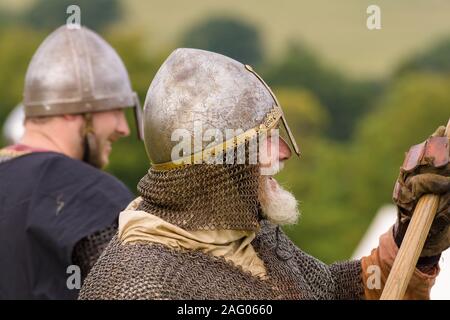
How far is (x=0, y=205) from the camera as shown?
7.10m

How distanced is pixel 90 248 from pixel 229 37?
295 feet

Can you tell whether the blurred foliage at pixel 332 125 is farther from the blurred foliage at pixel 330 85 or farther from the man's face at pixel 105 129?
the man's face at pixel 105 129

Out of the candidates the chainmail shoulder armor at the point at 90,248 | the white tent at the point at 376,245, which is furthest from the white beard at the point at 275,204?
the chainmail shoulder armor at the point at 90,248

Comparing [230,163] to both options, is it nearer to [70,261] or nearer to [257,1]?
[70,261]

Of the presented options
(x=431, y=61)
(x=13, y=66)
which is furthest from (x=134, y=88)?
(x=431, y=61)

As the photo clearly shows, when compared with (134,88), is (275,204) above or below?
above

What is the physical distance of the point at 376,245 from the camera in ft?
31.8

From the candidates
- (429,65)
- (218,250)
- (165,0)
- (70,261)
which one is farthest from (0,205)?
(165,0)

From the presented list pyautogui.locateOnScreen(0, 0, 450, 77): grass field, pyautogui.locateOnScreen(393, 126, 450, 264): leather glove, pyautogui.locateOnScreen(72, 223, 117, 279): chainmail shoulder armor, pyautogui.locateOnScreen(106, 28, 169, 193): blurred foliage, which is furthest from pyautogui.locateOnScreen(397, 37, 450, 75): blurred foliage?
pyautogui.locateOnScreen(393, 126, 450, 264): leather glove

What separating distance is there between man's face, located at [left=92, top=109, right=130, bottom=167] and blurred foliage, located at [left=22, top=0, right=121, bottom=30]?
3224 inches

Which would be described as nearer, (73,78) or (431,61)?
(73,78)

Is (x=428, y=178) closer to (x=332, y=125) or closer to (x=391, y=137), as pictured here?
(x=391, y=137)

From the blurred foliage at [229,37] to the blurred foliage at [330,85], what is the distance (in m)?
8.45

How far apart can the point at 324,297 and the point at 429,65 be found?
221 feet
